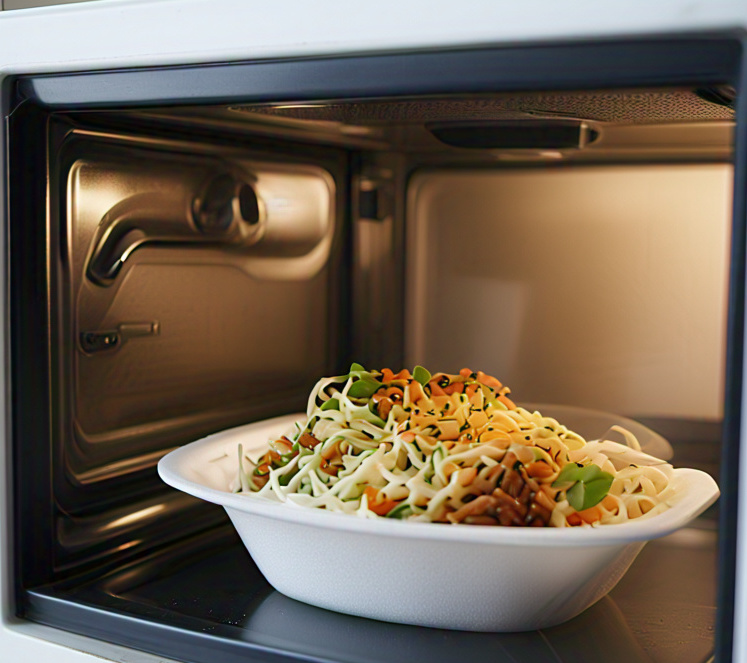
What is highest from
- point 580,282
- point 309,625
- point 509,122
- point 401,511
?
point 509,122

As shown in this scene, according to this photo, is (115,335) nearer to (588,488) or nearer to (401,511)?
(401,511)

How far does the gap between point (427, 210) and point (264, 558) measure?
67cm

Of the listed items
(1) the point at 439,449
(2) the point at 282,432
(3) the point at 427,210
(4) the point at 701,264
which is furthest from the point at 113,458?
(4) the point at 701,264

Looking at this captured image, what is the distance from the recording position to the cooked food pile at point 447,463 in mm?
743

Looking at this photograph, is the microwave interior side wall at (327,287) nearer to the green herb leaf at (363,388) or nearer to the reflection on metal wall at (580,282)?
the reflection on metal wall at (580,282)

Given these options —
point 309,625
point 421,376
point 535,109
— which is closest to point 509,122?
point 535,109

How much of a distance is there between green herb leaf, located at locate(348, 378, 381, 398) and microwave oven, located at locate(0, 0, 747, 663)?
0.22 meters

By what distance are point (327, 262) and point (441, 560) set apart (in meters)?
0.70

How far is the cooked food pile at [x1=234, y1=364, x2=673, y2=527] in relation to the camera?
74cm

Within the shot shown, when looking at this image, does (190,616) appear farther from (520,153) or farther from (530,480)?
(520,153)

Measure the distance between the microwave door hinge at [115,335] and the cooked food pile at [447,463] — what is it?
20 centimetres

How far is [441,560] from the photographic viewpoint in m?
0.74

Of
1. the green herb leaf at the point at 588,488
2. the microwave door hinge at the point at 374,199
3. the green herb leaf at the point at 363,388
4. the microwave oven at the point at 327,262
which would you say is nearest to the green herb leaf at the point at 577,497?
the green herb leaf at the point at 588,488

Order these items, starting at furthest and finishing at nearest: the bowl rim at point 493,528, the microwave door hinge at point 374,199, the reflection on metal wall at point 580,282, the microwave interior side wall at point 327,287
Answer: the microwave door hinge at point 374,199, the reflection on metal wall at point 580,282, the microwave interior side wall at point 327,287, the bowl rim at point 493,528
